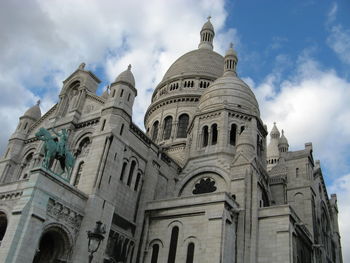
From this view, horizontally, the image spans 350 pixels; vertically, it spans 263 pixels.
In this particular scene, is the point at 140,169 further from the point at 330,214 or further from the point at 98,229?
the point at 330,214

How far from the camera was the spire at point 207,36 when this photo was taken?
66625 mm

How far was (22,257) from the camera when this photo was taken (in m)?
22.8

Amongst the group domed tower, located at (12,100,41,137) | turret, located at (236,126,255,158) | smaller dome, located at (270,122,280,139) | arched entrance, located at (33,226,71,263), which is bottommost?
arched entrance, located at (33,226,71,263)

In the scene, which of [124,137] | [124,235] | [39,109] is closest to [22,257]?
A: [124,235]

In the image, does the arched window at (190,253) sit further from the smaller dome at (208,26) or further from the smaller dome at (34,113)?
the smaller dome at (208,26)

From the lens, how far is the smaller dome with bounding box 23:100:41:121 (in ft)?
135

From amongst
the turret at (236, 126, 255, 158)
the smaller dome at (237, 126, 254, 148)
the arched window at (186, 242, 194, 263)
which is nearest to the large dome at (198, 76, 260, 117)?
the smaller dome at (237, 126, 254, 148)

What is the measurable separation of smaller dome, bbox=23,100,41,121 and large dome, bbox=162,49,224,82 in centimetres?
2104

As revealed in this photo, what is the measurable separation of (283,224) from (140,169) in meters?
12.5

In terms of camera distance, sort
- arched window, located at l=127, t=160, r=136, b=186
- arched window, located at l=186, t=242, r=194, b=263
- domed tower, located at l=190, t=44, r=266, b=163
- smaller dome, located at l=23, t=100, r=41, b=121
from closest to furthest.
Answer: arched window, located at l=186, t=242, r=194, b=263 → arched window, located at l=127, t=160, r=136, b=186 → domed tower, located at l=190, t=44, r=266, b=163 → smaller dome, located at l=23, t=100, r=41, b=121

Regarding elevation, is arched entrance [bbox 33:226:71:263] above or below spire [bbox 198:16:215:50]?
below

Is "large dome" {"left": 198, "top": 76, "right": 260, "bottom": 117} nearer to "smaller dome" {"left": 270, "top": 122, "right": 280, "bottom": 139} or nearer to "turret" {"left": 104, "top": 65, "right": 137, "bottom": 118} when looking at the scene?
"turret" {"left": 104, "top": 65, "right": 137, "bottom": 118}

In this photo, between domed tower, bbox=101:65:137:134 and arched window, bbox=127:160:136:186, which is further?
arched window, bbox=127:160:136:186

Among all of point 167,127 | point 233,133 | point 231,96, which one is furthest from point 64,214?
point 167,127
